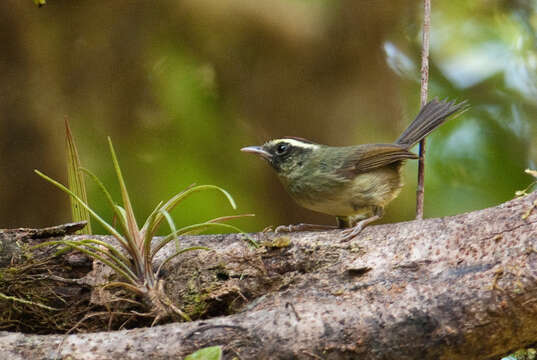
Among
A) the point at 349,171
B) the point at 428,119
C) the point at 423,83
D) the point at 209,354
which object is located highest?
the point at 423,83

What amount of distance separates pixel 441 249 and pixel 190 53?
9.71 feet

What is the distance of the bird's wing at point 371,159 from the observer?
138 inches

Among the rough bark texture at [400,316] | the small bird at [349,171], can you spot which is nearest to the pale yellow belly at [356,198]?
the small bird at [349,171]

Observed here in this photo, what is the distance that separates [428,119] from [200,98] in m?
1.92

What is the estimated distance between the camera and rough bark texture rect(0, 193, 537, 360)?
213 cm

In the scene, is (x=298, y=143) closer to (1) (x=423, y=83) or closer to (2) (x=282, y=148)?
(2) (x=282, y=148)

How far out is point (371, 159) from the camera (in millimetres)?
3543

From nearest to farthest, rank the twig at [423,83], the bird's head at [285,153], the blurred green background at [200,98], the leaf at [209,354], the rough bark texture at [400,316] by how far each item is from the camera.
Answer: the leaf at [209,354]
the rough bark texture at [400,316]
the twig at [423,83]
the bird's head at [285,153]
the blurred green background at [200,98]

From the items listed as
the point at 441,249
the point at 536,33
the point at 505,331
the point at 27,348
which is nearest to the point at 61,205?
the point at 27,348

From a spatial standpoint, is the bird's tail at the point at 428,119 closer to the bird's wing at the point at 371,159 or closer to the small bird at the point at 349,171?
the small bird at the point at 349,171

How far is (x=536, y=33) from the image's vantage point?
5.67m

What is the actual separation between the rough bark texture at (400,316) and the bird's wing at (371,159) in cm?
100

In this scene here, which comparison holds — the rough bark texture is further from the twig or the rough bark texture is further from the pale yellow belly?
the pale yellow belly

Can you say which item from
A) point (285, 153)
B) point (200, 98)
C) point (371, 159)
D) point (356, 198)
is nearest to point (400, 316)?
point (356, 198)
